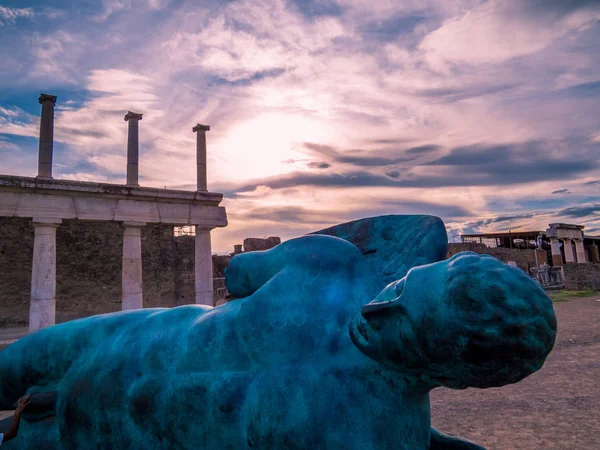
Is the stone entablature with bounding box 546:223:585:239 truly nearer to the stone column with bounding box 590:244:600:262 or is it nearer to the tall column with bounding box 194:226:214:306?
the stone column with bounding box 590:244:600:262

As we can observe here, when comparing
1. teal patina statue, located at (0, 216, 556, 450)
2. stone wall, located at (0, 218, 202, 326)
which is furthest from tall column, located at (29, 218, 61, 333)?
teal patina statue, located at (0, 216, 556, 450)

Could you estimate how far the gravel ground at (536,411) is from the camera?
11.3 ft

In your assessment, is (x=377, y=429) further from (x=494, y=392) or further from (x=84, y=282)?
(x=84, y=282)

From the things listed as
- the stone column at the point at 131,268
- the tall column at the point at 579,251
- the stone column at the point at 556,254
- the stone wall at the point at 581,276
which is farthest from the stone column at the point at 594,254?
the stone column at the point at 131,268

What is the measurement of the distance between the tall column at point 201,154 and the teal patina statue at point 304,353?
13.7m

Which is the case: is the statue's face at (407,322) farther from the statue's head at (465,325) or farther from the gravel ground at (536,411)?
the gravel ground at (536,411)

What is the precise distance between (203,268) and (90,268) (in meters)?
6.13

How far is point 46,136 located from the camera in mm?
12484

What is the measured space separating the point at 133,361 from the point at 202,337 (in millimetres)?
234

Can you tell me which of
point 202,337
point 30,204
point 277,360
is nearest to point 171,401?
point 202,337

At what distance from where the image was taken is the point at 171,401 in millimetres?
1192

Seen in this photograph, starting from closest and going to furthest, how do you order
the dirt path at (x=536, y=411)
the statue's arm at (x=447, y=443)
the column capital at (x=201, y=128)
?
the statue's arm at (x=447, y=443) → the dirt path at (x=536, y=411) → the column capital at (x=201, y=128)

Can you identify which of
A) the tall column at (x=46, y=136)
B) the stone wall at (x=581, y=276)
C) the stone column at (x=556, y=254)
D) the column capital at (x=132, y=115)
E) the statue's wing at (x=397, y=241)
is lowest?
the stone wall at (x=581, y=276)

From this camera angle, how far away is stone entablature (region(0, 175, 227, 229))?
11.3m
